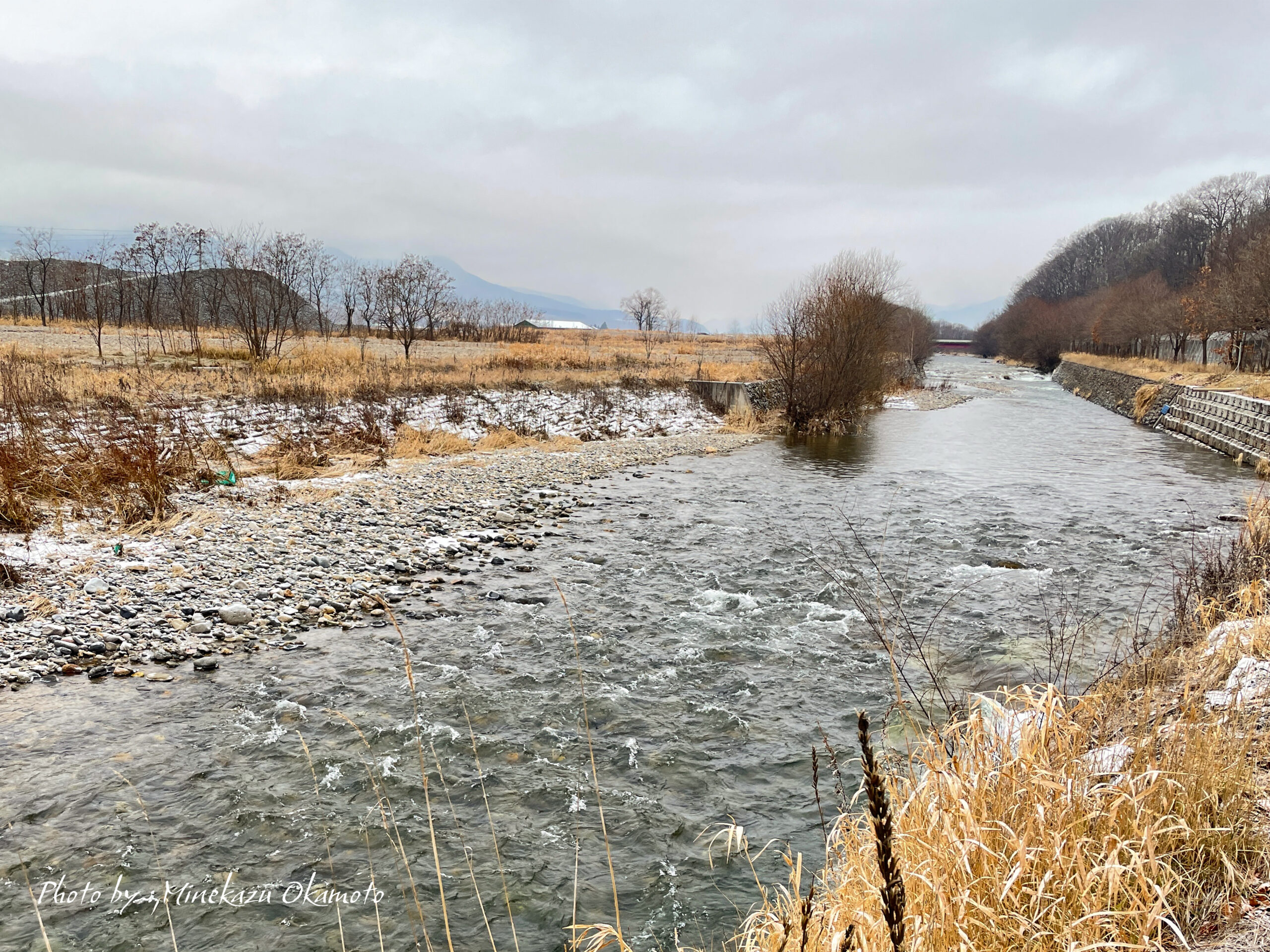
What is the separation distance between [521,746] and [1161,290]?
6816 centimetres

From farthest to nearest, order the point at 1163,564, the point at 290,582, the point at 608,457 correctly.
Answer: the point at 608,457, the point at 1163,564, the point at 290,582

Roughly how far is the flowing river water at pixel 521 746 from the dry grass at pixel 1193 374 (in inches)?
856

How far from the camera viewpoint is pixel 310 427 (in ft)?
54.2

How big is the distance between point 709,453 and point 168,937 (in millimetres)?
16779

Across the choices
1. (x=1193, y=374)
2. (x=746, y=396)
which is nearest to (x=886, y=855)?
(x=746, y=396)

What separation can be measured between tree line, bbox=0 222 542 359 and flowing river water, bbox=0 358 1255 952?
2428 cm

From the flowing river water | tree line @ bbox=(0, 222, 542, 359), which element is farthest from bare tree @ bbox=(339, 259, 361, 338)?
the flowing river water

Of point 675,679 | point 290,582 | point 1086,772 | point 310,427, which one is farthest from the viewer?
point 310,427

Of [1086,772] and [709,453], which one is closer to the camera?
[1086,772]

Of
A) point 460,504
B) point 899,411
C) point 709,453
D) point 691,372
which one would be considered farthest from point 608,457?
point 899,411

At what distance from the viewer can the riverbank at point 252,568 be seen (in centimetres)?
615

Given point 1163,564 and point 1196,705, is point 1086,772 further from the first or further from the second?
point 1163,564

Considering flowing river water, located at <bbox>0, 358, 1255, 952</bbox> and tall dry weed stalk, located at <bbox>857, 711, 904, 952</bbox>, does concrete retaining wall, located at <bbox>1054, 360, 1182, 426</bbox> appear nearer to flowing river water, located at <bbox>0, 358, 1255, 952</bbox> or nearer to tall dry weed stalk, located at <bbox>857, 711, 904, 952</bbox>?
flowing river water, located at <bbox>0, 358, 1255, 952</bbox>

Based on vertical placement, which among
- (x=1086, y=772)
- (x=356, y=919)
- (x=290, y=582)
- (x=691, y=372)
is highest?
(x=691, y=372)
